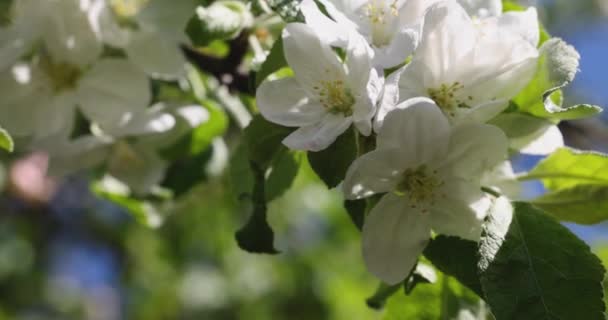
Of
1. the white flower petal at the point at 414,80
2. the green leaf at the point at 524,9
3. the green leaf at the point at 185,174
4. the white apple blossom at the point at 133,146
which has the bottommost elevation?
the green leaf at the point at 185,174

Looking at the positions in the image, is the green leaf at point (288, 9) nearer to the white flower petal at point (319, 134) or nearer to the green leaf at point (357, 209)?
the white flower petal at point (319, 134)

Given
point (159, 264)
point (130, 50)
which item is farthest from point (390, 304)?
point (159, 264)

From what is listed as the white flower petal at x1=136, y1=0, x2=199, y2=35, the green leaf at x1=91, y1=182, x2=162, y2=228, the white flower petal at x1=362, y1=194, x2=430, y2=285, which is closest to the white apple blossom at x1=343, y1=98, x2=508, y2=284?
the white flower petal at x1=362, y1=194, x2=430, y2=285

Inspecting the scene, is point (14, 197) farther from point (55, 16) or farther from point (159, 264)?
point (55, 16)

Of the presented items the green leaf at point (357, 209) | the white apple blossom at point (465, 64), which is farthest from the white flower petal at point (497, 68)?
the green leaf at point (357, 209)

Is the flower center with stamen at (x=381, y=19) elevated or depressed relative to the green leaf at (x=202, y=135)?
elevated

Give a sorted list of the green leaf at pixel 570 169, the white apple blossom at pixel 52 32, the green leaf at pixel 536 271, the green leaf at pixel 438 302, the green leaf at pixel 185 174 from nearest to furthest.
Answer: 1. the green leaf at pixel 536 271
2. the green leaf at pixel 570 169
3. the green leaf at pixel 438 302
4. the white apple blossom at pixel 52 32
5. the green leaf at pixel 185 174
